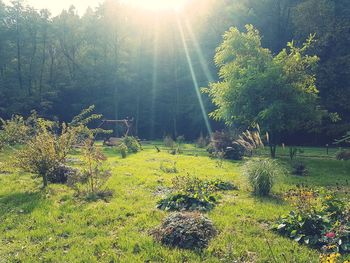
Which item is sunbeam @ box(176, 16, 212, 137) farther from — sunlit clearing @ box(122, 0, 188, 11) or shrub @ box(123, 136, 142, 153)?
shrub @ box(123, 136, 142, 153)

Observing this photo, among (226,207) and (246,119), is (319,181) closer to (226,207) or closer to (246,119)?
(226,207)

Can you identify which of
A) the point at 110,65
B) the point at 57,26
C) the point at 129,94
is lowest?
the point at 129,94

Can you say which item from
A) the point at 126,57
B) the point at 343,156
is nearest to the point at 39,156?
the point at 343,156

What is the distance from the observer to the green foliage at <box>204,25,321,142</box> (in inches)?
677

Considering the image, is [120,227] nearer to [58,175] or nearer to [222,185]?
[222,185]

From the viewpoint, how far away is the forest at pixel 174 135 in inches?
217

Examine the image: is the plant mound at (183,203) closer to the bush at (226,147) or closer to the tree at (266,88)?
the tree at (266,88)

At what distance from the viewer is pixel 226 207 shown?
7477 millimetres

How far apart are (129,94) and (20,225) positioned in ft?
122

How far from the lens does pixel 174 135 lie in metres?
39.8

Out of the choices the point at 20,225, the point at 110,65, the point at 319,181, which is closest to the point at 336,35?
the point at 319,181

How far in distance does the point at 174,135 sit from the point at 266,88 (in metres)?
23.1

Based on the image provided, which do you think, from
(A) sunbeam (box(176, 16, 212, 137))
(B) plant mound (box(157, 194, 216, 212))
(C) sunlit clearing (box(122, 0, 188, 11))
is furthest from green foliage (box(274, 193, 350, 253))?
(C) sunlit clearing (box(122, 0, 188, 11))

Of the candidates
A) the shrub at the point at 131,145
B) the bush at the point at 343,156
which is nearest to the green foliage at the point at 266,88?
the bush at the point at 343,156
